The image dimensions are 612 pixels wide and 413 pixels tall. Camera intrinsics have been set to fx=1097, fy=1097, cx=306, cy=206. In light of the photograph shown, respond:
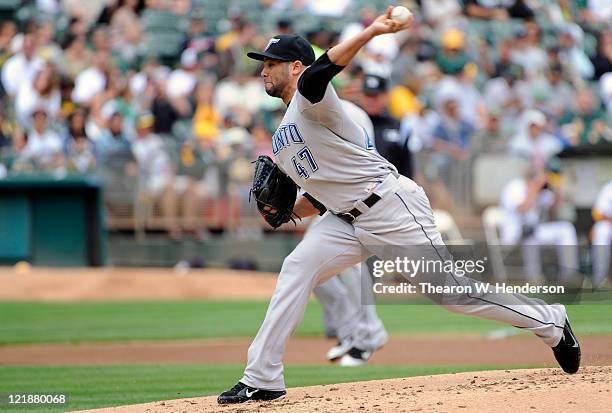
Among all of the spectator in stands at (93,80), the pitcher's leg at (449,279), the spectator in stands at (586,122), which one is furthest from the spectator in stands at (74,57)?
the pitcher's leg at (449,279)

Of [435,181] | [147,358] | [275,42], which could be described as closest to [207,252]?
[435,181]

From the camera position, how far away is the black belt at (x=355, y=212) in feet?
18.5

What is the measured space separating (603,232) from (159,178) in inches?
236

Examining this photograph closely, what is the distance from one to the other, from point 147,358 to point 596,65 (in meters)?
12.4

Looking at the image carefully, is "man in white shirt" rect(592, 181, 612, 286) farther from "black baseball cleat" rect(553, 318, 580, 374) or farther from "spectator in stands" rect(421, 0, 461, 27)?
"black baseball cleat" rect(553, 318, 580, 374)

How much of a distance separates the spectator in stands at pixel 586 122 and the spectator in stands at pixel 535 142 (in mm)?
546

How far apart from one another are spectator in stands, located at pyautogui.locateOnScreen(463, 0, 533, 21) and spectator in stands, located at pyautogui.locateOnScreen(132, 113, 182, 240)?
7.30 metres

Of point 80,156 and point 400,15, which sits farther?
point 80,156

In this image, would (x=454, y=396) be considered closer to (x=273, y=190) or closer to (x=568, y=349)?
(x=568, y=349)

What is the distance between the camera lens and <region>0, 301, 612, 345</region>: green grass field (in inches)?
432

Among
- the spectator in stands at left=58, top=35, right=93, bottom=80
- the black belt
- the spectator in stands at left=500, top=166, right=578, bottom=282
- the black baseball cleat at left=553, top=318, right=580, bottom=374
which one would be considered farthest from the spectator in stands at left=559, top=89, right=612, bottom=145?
the black belt

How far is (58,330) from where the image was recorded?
11.4 metres

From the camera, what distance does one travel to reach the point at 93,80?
16.7 meters

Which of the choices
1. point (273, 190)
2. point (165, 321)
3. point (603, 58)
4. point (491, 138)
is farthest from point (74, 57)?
point (273, 190)
